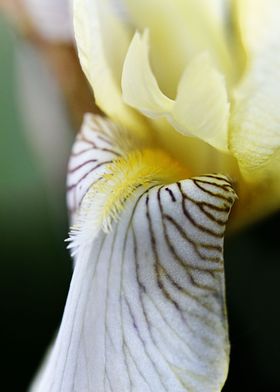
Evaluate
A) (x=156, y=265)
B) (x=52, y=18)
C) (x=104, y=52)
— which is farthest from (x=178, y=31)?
(x=156, y=265)

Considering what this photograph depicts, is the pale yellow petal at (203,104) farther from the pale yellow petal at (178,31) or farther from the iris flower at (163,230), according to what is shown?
the pale yellow petal at (178,31)

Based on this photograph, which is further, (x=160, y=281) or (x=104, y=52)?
(x=104, y=52)

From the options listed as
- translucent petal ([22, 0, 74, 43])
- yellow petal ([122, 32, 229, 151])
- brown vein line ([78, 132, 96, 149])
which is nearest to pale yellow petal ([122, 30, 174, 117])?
yellow petal ([122, 32, 229, 151])

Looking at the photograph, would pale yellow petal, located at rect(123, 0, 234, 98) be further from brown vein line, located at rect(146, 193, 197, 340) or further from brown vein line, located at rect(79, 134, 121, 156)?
brown vein line, located at rect(146, 193, 197, 340)

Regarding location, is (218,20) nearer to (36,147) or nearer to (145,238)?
(145,238)

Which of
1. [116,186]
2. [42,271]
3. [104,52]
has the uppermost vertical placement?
[104,52]

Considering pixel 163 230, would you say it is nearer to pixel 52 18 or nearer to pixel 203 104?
pixel 203 104
